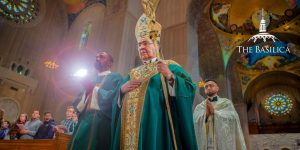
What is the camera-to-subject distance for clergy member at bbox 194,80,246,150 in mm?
2996

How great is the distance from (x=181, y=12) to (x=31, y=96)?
28.6ft

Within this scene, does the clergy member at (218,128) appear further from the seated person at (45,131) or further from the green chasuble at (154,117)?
the seated person at (45,131)

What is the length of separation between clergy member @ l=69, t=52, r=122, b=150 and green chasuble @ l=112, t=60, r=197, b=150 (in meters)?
0.19

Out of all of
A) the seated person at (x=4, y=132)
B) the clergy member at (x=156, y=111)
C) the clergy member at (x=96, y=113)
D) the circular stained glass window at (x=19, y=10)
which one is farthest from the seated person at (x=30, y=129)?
the circular stained glass window at (x=19, y=10)

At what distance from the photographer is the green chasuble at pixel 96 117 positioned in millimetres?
2156

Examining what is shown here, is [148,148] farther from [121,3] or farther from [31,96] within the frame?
Result: [31,96]

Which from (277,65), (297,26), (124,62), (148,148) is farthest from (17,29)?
(277,65)

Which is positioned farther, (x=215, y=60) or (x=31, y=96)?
(x=215, y=60)

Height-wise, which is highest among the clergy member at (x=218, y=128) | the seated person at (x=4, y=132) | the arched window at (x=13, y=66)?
the arched window at (x=13, y=66)

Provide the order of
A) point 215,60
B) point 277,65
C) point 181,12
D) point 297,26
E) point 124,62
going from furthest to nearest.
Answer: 1. point 277,65
2. point 215,60
3. point 297,26
4. point 181,12
5. point 124,62

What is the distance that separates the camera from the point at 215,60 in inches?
512

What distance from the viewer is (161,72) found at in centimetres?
195

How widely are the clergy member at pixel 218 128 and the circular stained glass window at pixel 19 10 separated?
12.2m

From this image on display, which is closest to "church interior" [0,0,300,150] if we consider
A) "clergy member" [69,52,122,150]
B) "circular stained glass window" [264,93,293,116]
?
"circular stained glass window" [264,93,293,116]
